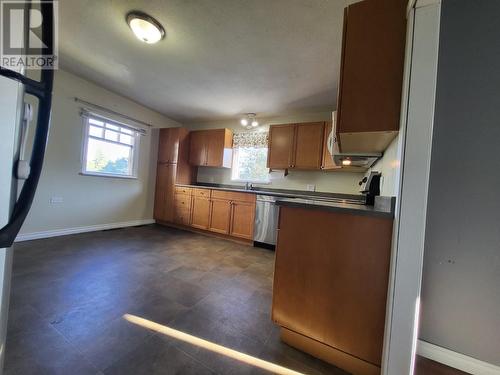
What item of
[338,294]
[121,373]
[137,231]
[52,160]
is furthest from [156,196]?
[338,294]

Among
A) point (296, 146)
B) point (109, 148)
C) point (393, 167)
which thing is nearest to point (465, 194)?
point (393, 167)

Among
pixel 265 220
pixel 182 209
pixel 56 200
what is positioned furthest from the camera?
pixel 182 209

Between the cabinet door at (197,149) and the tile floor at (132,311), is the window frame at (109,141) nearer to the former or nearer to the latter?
the cabinet door at (197,149)

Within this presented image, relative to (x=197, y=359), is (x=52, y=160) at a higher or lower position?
higher

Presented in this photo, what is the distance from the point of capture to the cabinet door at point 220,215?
3.60 meters

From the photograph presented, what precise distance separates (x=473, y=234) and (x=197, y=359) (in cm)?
174

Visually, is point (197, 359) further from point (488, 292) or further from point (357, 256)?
point (488, 292)

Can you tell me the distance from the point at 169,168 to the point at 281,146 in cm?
251

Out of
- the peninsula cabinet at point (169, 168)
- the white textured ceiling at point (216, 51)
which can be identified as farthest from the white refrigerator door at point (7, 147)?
the peninsula cabinet at point (169, 168)

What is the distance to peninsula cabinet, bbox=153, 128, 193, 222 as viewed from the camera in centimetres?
426

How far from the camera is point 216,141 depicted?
423 cm

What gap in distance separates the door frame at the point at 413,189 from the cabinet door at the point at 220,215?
288 centimetres

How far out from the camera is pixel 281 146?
3.65m

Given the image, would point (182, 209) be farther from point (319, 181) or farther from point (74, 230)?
point (319, 181)
